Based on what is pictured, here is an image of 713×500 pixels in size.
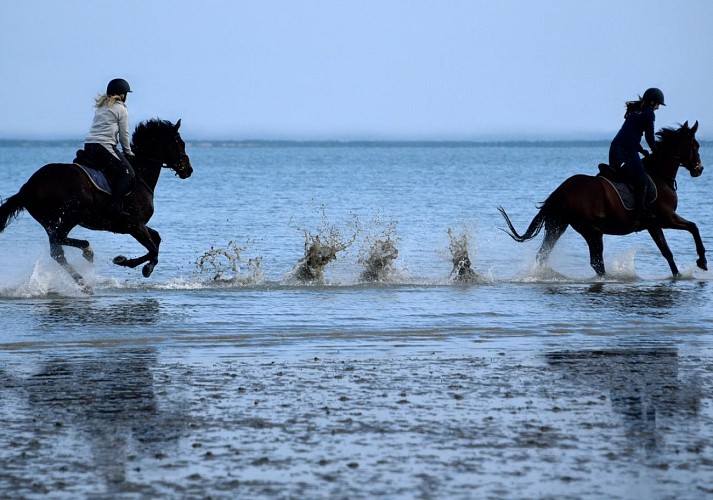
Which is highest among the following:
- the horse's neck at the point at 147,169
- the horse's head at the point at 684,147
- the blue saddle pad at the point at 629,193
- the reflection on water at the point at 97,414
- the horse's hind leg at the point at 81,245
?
the horse's head at the point at 684,147

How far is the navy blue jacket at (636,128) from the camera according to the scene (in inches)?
607

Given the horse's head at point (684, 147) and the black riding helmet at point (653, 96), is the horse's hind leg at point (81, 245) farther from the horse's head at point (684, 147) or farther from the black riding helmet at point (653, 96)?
the horse's head at point (684, 147)

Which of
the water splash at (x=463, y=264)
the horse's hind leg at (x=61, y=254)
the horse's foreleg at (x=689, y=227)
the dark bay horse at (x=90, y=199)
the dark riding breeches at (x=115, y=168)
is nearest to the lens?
the dark bay horse at (x=90, y=199)

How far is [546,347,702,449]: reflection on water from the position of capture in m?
7.17

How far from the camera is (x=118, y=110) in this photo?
13.7m

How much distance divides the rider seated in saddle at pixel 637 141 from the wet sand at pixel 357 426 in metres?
6.36

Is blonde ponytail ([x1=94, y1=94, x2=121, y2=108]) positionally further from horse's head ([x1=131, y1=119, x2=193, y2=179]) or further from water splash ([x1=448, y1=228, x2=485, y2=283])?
water splash ([x1=448, y1=228, x2=485, y2=283])

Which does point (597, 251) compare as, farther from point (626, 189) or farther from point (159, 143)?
point (159, 143)

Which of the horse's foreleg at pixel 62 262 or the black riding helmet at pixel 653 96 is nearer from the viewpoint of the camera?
the horse's foreleg at pixel 62 262

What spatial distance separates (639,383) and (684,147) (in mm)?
8442

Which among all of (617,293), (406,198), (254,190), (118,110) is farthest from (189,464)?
(254,190)

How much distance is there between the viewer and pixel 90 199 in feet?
45.2

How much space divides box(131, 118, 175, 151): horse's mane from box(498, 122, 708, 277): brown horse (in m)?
4.73

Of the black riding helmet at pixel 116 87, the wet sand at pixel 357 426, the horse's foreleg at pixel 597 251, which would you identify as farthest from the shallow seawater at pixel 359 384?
the black riding helmet at pixel 116 87
